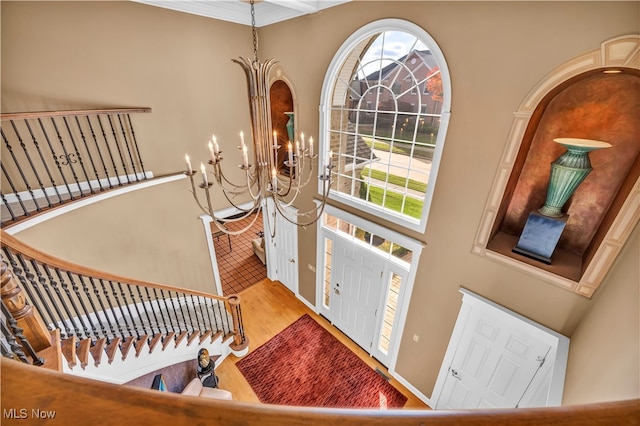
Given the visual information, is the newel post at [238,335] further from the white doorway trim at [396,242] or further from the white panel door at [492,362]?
the white panel door at [492,362]

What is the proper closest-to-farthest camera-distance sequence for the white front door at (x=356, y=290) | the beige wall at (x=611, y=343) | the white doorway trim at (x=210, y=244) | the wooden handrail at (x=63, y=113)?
the beige wall at (x=611, y=343)
the wooden handrail at (x=63, y=113)
the white front door at (x=356, y=290)
the white doorway trim at (x=210, y=244)

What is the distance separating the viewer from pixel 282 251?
5383 mm

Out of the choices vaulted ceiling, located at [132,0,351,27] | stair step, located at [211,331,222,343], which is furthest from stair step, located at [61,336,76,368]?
vaulted ceiling, located at [132,0,351,27]

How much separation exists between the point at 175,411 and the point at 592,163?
3.18 metres

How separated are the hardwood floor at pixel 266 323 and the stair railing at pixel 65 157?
3.12 metres

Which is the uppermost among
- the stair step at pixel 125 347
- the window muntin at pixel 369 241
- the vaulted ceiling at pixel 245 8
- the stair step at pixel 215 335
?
the vaulted ceiling at pixel 245 8

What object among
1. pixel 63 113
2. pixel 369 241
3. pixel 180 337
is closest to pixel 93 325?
pixel 180 337

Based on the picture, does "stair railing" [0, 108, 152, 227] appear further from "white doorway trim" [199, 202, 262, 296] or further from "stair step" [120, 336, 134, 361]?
"stair step" [120, 336, 134, 361]

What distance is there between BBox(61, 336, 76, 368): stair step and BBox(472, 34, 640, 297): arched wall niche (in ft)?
12.1

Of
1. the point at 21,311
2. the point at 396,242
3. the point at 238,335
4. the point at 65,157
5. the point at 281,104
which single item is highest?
the point at 281,104

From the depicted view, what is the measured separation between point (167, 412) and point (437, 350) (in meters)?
3.76

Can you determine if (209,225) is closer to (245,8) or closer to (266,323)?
(266,323)

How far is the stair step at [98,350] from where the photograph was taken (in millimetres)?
2282

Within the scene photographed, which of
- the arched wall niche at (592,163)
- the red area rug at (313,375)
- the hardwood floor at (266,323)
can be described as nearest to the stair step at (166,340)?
the hardwood floor at (266,323)
